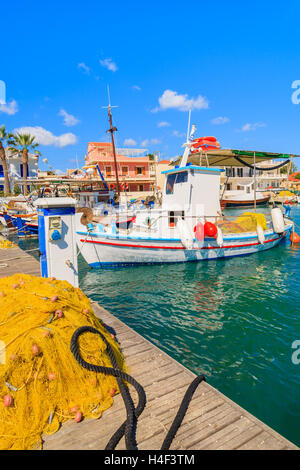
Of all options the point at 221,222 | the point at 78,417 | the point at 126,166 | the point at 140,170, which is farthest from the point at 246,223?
the point at 140,170

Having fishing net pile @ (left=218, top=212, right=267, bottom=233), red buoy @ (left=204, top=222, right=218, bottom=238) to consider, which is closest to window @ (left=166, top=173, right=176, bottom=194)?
red buoy @ (left=204, top=222, right=218, bottom=238)

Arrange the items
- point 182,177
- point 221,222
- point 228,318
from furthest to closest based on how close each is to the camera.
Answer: point 182,177 < point 221,222 < point 228,318

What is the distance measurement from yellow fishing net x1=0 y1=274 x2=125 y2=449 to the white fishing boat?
26.4 ft

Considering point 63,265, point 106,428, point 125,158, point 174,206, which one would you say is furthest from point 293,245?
point 125,158

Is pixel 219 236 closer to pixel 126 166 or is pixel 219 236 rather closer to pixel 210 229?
pixel 210 229

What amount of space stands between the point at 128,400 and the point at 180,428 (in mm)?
603

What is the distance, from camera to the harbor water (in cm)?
455

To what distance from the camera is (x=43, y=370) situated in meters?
2.74

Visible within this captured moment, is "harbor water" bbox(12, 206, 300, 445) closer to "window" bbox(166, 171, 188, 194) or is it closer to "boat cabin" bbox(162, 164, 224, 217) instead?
"boat cabin" bbox(162, 164, 224, 217)

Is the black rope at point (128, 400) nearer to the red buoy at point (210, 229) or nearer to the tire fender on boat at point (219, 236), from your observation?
the red buoy at point (210, 229)

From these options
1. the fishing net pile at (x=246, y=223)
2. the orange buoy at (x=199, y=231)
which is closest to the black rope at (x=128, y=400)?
the orange buoy at (x=199, y=231)

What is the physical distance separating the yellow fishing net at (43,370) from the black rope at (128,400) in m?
0.07
